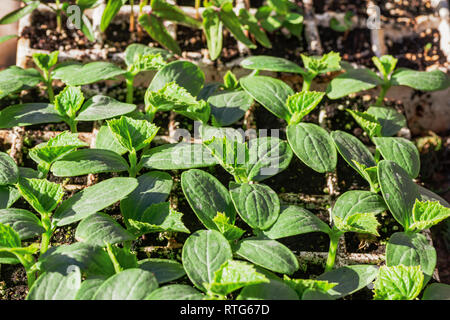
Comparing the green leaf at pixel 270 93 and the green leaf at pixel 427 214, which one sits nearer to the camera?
the green leaf at pixel 427 214

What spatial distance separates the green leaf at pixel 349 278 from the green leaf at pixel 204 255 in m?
0.21

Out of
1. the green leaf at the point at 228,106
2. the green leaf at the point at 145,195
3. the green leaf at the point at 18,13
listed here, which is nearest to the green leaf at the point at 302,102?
the green leaf at the point at 228,106

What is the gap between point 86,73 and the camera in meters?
1.41

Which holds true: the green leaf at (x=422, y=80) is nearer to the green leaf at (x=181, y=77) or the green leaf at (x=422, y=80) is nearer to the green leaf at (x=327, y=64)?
the green leaf at (x=327, y=64)

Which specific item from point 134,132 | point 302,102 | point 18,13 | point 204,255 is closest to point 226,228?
point 204,255

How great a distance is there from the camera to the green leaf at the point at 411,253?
1109 millimetres

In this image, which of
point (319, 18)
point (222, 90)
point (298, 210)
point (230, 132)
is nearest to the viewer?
point (298, 210)

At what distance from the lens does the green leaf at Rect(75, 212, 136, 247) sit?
1047 mm

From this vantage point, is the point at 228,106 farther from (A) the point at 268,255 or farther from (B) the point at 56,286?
(B) the point at 56,286

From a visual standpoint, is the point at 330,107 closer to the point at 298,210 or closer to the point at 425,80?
the point at 425,80
